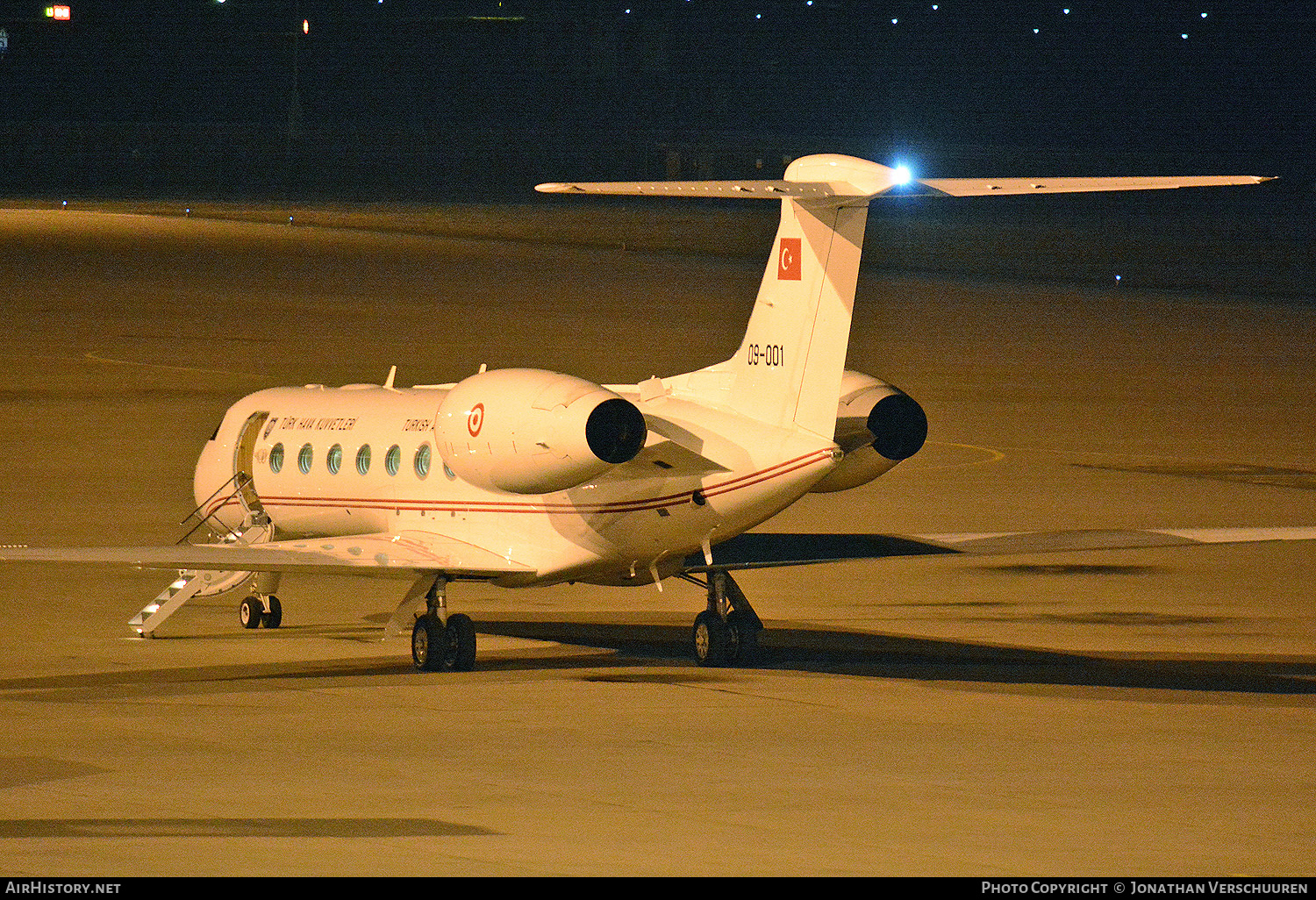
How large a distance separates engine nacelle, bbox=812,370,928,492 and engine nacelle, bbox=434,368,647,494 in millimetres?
2703

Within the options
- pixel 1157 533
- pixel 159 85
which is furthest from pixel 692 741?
pixel 159 85

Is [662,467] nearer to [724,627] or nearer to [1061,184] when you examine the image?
[724,627]

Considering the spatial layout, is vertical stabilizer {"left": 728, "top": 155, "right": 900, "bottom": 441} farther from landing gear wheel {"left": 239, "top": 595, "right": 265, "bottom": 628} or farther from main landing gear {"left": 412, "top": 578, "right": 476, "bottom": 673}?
landing gear wheel {"left": 239, "top": 595, "right": 265, "bottom": 628}

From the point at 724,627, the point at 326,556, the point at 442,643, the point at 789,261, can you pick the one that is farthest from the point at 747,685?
the point at 326,556

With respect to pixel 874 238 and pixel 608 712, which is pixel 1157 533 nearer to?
pixel 608 712

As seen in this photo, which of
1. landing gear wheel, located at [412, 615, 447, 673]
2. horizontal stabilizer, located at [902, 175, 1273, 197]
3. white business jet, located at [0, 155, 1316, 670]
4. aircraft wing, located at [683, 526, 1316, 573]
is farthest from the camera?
aircraft wing, located at [683, 526, 1316, 573]

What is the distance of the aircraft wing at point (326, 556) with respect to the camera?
1973cm

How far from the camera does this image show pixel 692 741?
16.8 m

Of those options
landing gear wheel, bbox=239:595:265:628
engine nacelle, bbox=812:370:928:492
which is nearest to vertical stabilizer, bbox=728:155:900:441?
engine nacelle, bbox=812:370:928:492

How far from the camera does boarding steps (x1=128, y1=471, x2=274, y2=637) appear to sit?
75.6 ft

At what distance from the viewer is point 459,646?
68.5 feet

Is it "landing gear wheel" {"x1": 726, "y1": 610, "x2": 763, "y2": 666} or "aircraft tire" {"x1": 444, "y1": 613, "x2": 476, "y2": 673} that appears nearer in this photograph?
"aircraft tire" {"x1": 444, "y1": 613, "x2": 476, "y2": 673}

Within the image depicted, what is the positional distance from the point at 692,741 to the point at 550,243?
70594 millimetres

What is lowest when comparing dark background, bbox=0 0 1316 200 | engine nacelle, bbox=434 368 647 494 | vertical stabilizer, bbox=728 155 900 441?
engine nacelle, bbox=434 368 647 494
